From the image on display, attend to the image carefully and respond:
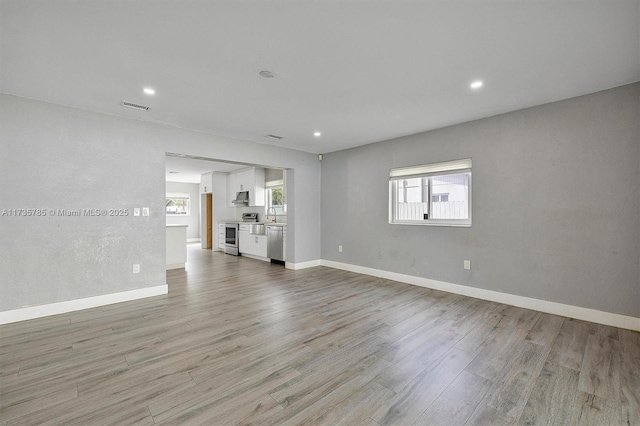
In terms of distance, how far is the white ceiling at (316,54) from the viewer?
6.13 ft

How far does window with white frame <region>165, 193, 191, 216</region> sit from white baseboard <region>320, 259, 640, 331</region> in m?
9.59

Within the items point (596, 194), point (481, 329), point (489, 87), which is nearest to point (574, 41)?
point (489, 87)

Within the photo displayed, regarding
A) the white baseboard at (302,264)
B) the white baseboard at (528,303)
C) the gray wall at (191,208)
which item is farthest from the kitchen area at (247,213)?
the white baseboard at (528,303)

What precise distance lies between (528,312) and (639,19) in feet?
9.71

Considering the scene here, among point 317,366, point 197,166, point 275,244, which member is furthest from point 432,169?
point 197,166

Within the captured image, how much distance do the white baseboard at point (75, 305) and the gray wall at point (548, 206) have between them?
404cm

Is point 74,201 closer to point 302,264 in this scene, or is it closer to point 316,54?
point 316,54

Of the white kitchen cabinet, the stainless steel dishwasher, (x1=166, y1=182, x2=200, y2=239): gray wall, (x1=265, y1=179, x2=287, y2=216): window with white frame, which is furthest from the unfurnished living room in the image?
(x1=166, y1=182, x2=200, y2=239): gray wall

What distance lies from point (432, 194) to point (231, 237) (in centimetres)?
582

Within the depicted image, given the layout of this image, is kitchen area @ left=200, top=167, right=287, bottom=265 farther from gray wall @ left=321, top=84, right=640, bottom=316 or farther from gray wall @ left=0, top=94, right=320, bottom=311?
gray wall @ left=321, top=84, right=640, bottom=316

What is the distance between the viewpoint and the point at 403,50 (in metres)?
2.31

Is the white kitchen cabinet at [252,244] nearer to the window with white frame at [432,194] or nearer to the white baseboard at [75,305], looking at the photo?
the white baseboard at [75,305]

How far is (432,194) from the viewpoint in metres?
4.64

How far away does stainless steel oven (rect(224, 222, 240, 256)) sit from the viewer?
317 inches
